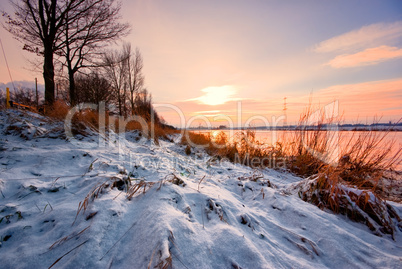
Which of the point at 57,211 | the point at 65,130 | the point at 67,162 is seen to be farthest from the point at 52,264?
the point at 65,130

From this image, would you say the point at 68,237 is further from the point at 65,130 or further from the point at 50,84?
the point at 50,84

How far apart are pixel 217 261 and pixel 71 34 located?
36.7ft

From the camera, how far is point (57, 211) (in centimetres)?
104

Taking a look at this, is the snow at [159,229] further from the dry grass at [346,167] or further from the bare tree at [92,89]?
the bare tree at [92,89]

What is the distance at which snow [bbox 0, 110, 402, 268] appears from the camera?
2.55 feet

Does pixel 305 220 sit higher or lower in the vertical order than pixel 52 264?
lower

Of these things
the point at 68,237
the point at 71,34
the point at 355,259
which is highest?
the point at 71,34

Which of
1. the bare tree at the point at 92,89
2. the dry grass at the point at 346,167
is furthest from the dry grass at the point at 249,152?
the bare tree at the point at 92,89

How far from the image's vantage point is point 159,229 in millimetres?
878

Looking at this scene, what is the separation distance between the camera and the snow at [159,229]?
0.78 meters

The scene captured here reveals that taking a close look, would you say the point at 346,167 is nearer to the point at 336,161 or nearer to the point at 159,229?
the point at 336,161

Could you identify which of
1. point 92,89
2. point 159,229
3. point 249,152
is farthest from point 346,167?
point 92,89

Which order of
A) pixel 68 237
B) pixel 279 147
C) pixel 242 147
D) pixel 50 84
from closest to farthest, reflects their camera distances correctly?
pixel 68 237 → pixel 279 147 → pixel 242 147 → pixel 50 84

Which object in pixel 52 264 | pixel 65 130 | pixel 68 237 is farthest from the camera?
pixel 65 130
